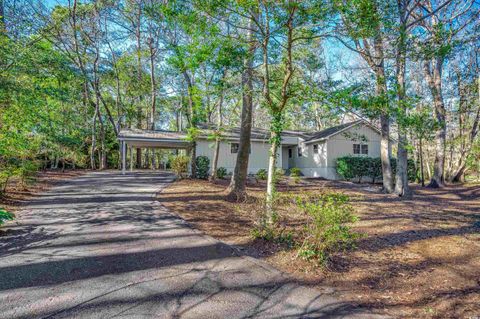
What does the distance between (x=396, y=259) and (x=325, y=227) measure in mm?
1541

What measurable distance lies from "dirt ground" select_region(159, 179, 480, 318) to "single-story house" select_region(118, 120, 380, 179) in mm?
9023

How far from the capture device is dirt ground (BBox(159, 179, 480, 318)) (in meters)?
3.08

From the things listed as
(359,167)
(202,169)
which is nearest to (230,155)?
(202,169)

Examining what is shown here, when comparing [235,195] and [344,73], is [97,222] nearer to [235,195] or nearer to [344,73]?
[235,195]

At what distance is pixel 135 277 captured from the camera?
11.3ft

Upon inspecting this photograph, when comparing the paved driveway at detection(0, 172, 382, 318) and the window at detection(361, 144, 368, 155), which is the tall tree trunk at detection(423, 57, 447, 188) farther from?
the paved driveway at detection(0, 172, 382, 318)

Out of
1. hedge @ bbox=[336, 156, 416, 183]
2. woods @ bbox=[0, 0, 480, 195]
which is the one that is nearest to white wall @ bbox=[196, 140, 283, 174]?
woods @ bbox=[0, 0, 480, 195]

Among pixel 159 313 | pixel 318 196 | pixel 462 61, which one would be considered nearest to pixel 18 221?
pixel 159 313

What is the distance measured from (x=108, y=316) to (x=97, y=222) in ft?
12.0

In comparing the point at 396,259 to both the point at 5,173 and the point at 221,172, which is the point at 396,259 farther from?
the point at 221,172

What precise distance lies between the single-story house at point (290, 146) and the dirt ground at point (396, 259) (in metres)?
9.02

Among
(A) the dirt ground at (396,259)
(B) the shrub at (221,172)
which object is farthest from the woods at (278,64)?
(B) the shrub at (221,172)

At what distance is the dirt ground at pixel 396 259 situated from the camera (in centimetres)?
308

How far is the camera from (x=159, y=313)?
2.70 m
